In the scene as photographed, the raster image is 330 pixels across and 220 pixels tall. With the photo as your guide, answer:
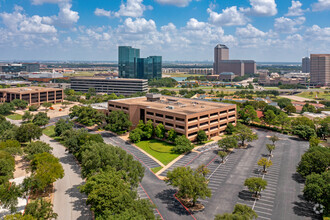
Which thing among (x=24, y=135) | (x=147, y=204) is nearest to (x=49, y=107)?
(x=24, y=135)

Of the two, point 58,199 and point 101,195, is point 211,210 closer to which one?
point 101,195

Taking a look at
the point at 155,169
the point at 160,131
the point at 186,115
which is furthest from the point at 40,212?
the point at 186,115

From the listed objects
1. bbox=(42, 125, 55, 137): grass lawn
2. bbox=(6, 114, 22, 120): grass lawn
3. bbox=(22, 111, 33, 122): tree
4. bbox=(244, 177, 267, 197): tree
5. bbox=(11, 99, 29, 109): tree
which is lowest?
bbox=(244, 177, 267, 197): tree

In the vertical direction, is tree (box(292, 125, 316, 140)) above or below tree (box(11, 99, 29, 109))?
below

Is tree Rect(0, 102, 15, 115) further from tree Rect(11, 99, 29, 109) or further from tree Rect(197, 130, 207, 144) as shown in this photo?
tree Rect(197, 130, 207, 144)

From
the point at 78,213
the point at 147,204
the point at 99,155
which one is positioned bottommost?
the point at 78,213

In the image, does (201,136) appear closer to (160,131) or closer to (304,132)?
(160,131)

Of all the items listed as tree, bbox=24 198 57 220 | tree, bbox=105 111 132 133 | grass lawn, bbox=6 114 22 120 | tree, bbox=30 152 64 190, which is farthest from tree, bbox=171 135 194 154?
grass lawn, bbox=6 114 22 120

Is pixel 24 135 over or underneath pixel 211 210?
over

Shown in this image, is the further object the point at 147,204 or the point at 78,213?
the point at 78,213
